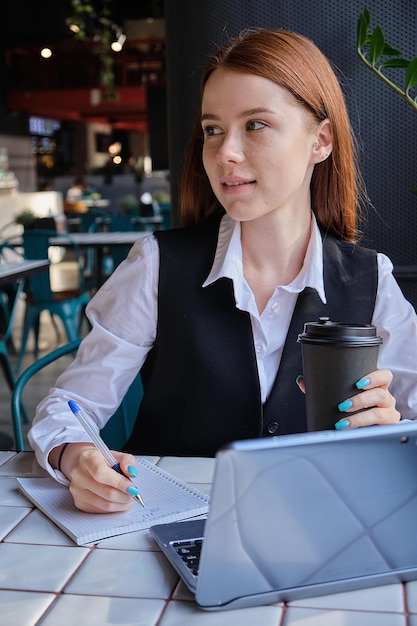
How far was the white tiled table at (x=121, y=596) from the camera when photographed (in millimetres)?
791

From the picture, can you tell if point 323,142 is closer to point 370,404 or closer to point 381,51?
point 381,51

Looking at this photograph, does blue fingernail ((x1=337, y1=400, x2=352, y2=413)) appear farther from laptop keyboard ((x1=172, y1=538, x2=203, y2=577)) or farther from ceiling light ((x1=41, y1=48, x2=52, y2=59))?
ceiling light ((x1=41, y1=48, x2=52, y2=59))

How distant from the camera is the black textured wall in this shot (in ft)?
6.55

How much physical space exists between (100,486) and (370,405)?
1.23 feet

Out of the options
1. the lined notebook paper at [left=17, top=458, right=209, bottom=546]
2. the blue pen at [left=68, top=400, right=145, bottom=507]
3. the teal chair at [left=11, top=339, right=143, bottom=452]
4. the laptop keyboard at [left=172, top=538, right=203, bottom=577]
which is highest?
the blue pen at [left=68, top=400, right=145, bottom=507]

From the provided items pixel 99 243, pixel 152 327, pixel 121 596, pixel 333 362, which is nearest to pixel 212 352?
pixel 152 327

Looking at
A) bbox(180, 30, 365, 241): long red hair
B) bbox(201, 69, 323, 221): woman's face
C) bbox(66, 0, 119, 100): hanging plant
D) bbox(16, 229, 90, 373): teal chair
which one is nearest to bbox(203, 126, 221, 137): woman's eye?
bbox(201, 69, 323, 221): woman's face

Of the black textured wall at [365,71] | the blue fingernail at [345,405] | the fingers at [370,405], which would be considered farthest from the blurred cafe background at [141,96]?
the blue fingernail at [345,405]

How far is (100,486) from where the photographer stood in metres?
1.05

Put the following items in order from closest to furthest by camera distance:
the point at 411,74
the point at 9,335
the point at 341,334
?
1. the point at 341,334
2. the point at 411,74
3. the point at 9,335

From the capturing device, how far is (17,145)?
20.0 meters

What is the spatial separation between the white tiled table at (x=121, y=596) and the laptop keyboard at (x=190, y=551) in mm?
20

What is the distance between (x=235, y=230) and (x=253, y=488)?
85cm

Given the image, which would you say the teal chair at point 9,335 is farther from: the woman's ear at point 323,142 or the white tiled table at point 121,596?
the white tiled table at point 121,596
